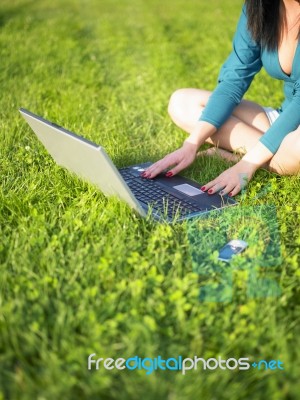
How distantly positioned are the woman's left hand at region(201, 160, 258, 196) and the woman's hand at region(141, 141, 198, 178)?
260 mm

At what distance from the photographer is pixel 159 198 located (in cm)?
287

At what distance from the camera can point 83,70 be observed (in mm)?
5586

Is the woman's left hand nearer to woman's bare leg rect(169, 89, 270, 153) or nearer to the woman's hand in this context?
the woman's hand

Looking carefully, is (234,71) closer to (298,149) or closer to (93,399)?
(298,149)

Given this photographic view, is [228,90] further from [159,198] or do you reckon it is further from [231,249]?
[231,249]

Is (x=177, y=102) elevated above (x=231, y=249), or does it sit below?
above

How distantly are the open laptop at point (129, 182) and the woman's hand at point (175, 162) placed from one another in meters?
0.04

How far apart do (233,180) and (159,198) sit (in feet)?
1.22

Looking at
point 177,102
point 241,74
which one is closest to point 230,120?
point 241,74

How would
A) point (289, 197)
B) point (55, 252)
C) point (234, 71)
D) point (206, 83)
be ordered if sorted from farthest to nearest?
point (206, 83) → point (234, 71) → point (289, 197) → point (55, 252)

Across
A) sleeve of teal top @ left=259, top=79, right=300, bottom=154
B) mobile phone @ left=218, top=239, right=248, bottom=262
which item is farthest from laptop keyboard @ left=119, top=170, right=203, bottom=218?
sleeve of teal top @ left=259, top=79, right=300, bottom=154

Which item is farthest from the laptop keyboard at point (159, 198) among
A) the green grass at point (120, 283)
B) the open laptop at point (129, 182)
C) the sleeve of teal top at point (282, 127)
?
the sleeve of teal top at point (282, 127)

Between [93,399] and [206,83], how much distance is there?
3892 millimetres

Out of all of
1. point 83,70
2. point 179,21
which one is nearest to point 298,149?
point 83,70
